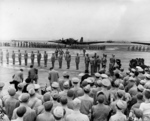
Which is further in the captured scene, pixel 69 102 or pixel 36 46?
pixel 36 46

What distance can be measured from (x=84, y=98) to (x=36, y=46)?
2053 inches

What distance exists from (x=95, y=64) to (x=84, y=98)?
10.6 metres

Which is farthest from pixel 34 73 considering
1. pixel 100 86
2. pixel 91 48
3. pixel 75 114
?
pixel 91 48

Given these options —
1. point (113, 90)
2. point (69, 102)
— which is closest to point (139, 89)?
point (113, 90)

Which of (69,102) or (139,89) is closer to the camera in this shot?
(69,102)

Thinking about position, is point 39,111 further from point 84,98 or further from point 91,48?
point 91,48

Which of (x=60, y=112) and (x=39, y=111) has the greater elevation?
(x=60, y=112)

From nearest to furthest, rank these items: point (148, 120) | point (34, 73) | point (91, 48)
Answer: point (148, 120) → point (34, 73) → point (91, 48)

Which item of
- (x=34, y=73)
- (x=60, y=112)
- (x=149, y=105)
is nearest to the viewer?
(x=60, y=112)

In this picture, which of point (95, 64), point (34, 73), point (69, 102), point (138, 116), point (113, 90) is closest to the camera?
point (138, 116)

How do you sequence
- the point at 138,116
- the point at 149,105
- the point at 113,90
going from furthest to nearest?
the point at 113,90
the point at 149,105
the point at 138,116

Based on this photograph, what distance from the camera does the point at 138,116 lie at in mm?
3537

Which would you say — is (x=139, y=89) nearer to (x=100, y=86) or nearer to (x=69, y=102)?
(x=100, y=86)

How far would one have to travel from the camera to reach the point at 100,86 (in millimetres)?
5820
